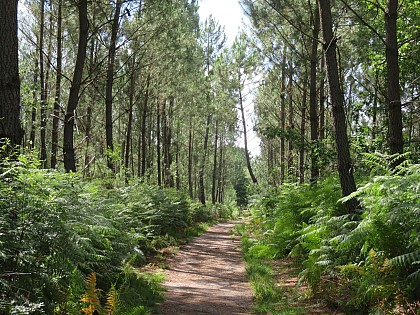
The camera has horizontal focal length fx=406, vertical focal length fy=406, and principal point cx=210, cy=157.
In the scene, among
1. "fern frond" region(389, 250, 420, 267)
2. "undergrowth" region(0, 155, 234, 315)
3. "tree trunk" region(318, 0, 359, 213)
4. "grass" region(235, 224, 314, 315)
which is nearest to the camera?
"undergrowth" region(0, 155, 234, 315)

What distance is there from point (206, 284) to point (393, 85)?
481cm

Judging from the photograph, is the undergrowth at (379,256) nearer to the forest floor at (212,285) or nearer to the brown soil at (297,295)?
the brown soil at (297,295)

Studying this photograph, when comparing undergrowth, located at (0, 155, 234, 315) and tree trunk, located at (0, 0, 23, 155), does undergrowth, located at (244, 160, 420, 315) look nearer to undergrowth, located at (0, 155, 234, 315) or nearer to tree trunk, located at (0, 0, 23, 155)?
undergrowth, located at (0, 155, 234, 315)

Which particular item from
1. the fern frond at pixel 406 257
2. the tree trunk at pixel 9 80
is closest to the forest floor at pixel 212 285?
the fern frond at pixel 406 257

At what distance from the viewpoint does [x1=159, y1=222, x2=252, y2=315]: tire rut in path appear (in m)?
5.86

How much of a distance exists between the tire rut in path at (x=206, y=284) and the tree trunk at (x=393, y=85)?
11.2 feet

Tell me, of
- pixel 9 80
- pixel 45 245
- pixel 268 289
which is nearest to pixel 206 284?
pixel 268 289

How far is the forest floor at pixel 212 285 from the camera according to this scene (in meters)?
5.71

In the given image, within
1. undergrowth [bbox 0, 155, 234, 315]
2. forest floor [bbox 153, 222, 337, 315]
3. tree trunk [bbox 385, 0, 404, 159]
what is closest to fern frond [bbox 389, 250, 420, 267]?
forest floor [bbox 153, 222, 337, 315]

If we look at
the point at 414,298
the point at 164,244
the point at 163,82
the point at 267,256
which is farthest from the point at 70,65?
the point at 414,298

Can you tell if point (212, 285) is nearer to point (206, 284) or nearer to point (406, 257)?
point (206, 284)

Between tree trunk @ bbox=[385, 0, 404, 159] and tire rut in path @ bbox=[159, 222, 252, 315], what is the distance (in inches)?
134

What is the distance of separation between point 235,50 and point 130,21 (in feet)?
39.5

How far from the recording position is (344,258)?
17.8 ft
